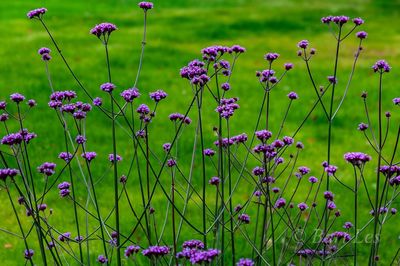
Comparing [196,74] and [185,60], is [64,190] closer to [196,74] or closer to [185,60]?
[196,74]

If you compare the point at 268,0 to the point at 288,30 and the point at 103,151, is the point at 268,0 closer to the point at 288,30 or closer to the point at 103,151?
the point at 288,30

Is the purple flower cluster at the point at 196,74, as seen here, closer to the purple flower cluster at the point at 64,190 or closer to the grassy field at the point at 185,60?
the purple flower cluster at the point at 64,190

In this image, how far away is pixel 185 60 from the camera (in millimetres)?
12930

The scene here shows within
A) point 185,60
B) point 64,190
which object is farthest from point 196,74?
point 185,60

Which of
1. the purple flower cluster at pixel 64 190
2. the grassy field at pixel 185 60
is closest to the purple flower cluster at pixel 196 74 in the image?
the purple flower cluster at pixel 64 190

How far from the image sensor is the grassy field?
8225mm

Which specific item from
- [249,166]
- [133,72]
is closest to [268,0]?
[133,72]

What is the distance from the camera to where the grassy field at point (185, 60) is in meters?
8.23

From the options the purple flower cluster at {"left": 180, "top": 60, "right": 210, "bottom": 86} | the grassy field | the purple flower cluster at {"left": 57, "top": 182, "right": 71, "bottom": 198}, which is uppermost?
the purple flower cluster at {"left": 180, "top": 60, "right": 210, "bottom": 86}

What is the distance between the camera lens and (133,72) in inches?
470

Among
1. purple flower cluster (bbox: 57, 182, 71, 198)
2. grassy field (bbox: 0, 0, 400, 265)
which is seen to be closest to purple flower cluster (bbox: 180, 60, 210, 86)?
purple flower cluster (bbox: 57, 182, 71, 198)

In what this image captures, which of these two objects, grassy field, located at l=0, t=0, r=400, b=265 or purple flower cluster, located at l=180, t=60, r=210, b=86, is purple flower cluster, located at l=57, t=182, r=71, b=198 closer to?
purple flower cluster, located at l=180, t=60, r=210, b=86

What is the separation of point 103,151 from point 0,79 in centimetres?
380

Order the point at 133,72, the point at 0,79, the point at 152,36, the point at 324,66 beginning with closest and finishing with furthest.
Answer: the point at 0,79, the point at 133,72, the point at 324,66, the point at 152,36
